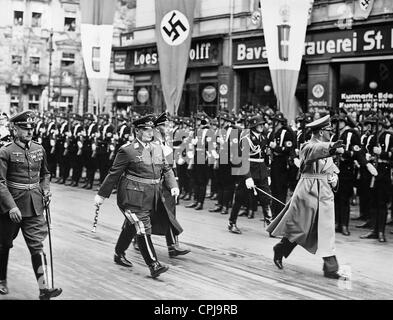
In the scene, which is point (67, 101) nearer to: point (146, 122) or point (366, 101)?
point (366, 101)

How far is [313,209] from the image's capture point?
7.68m

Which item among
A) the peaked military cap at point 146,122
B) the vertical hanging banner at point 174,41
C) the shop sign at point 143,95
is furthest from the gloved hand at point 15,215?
the shop sign at point 143,95

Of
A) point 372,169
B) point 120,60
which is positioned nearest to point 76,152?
point 372,169

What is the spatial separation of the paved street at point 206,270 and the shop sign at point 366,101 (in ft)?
26.8

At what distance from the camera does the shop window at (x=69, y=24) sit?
5775 cm

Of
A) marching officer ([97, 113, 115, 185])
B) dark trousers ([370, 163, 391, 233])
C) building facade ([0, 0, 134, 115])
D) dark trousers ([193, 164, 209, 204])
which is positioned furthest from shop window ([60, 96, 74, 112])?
dark trousers ([370, 163, 391, 233])

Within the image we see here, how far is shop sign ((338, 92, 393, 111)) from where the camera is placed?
18.5m

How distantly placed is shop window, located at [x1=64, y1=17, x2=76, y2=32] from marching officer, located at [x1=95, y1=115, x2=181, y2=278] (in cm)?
5254

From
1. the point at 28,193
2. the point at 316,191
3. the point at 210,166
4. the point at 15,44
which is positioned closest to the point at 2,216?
the point at 28,193

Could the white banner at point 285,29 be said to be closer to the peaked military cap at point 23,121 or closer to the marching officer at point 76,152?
the peaked military cap at point 23,121

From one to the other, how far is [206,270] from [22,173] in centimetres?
265

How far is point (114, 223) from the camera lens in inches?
442

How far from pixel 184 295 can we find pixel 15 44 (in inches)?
2062
